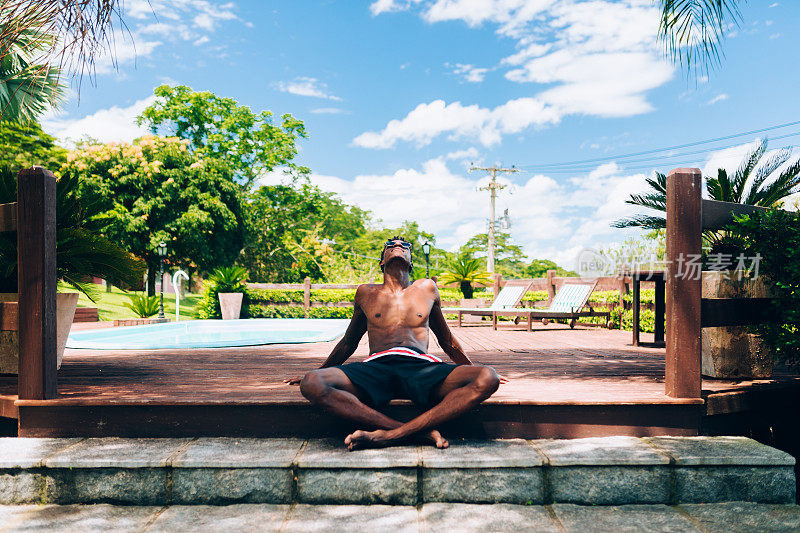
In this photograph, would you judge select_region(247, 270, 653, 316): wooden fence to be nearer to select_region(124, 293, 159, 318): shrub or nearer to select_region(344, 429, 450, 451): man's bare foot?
select_region(124, 293, 159, 318): shrub

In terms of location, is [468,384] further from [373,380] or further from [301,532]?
[301,532]

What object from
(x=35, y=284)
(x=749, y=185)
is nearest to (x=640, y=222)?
(x=749, y=185)

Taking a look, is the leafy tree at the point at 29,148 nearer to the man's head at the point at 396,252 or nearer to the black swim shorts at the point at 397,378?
the man's head at the point at 396,252

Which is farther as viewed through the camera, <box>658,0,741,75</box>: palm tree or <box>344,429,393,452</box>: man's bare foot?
<box>658,0,741,75</box>: palm tree

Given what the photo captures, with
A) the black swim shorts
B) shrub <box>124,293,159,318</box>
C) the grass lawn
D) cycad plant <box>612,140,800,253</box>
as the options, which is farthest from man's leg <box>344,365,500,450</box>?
the grass lawn

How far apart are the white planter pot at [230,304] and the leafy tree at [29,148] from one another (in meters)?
10.8

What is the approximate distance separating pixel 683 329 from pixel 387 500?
1.93 m

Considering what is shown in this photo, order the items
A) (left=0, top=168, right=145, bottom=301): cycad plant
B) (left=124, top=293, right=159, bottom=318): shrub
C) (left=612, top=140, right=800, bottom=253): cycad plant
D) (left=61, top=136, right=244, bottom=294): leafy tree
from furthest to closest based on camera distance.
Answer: (left=61, top=136, right=244, bottom=294): leafy tree
(left=124, top=293, right=159, bottom=318): shrub
(left=612, top=140, right=800, bottom=253): cycad plant
(left=0, top=168, right=145, bottom=301): cycad plant

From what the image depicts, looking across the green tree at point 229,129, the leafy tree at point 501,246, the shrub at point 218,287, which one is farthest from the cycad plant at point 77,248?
the leafy tree at point 501,246

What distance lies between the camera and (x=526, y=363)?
4875mm

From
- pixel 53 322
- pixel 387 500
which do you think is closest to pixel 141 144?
pixel 53 322

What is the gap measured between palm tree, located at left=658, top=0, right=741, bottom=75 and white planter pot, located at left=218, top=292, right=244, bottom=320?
12.9 meters

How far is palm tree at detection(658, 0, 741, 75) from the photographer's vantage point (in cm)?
586

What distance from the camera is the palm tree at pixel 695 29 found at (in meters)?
5.86
